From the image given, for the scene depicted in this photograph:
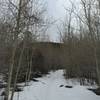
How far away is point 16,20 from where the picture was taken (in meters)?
7.15

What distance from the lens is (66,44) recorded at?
62.4ft

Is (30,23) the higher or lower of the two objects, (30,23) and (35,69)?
the higher

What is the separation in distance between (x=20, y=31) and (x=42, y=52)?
50.1ft

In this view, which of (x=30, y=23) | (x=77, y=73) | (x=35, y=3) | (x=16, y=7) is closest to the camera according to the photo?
(x=16, y=7)

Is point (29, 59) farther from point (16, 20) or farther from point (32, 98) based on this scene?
point (16, 20)

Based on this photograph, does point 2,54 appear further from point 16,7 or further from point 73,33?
point 73,33

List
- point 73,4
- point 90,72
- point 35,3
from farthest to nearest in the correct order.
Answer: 1. point 90,72
2. point 73,4
3. point 35,3

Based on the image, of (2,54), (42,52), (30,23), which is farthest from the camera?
(42,52)

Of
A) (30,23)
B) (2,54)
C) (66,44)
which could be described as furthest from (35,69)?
(30,23)

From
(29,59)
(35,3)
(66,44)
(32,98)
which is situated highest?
(35,3)

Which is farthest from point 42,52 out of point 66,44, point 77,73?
point 77,73

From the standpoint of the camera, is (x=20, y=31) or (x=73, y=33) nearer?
(x=20, y=31)

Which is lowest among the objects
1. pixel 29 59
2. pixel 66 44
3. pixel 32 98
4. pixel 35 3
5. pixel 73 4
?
pixel 32 98

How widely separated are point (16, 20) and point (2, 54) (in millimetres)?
4324
